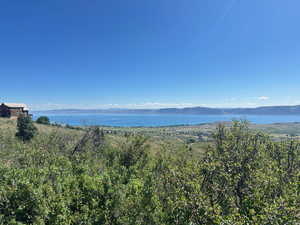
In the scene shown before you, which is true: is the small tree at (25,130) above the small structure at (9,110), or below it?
below

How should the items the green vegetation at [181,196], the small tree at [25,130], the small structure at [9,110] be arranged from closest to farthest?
1. the green vegetation at [181,196]
2. the small tree at [25,130]
3. the small structure at [9,110]

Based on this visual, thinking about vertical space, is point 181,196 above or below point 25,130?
above

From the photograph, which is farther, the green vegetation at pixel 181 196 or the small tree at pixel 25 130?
the small tree at pixel 25 130

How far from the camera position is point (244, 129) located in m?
20.5

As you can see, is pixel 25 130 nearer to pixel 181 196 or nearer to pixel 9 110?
pixel 9 110

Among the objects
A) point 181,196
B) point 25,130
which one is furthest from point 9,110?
point 181,196

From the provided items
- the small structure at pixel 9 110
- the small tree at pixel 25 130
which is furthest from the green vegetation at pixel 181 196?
the small structure at pixel 9 110

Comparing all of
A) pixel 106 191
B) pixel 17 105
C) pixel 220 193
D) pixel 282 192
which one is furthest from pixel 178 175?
pixel 17 105

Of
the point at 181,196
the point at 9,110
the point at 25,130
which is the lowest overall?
the point at 25,130

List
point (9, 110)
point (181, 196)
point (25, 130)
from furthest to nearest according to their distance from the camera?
point (9, 110), point (25, 130), point (181, 196)

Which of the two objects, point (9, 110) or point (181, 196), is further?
point (9, 110)

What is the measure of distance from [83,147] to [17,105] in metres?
75.0

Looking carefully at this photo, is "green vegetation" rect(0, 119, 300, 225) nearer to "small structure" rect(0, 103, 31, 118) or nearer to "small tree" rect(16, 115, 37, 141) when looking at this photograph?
"small tree" rect(16, 115, 37, 141)

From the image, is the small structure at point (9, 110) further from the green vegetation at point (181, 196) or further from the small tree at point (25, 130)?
the green vegetation at point (181, 196)
